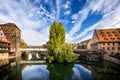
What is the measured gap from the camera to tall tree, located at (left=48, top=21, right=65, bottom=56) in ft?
120

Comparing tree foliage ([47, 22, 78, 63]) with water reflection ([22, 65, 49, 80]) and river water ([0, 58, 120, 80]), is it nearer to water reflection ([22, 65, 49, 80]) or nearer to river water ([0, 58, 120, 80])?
river water ([0, 58, 120, 80])

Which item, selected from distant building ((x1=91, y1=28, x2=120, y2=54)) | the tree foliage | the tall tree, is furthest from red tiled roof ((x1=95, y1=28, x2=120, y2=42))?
the tree foliage

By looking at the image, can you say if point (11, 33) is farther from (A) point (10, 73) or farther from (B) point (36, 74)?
(B) point (36, 74)

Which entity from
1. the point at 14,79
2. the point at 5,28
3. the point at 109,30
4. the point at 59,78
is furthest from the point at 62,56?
the point at 5,28

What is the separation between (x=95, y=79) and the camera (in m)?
18.5

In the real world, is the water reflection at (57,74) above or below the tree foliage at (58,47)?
below

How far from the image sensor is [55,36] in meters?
37.9

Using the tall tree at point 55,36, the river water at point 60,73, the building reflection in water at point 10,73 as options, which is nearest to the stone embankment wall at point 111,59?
the river water at point 60,73

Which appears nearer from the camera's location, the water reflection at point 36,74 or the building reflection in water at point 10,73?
the building reflection in water at point 10,73

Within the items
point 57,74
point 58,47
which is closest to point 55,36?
point 58,47

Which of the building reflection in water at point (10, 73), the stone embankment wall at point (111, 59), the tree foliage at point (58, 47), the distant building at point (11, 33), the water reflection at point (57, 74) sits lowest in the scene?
the water reflection at point (57, 74)

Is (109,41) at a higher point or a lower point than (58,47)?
higher

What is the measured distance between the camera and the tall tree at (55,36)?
36.6 metres

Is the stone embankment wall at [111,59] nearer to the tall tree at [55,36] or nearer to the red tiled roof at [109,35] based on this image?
the red tiled roof at [109,35]
